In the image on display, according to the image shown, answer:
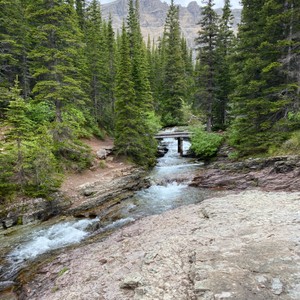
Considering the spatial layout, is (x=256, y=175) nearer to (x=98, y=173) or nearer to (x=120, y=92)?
(x=98, y=173)

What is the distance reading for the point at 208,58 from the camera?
996 inches

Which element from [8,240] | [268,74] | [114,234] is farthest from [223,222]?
[268,74]

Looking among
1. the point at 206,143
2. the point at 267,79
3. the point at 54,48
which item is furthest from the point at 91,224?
the point at 267,79

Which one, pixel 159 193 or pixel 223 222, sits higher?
pixel 223 222

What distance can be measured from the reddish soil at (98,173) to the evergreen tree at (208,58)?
1111cm

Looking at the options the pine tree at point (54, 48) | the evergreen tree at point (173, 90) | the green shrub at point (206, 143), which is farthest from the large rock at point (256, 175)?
the evergreen tree at point (173, 90)

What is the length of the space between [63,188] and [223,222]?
31.6 feet

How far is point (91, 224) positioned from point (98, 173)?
657 cm

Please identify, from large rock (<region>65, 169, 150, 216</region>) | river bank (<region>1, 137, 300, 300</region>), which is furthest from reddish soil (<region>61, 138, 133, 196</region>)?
river bank (<region>1, 137, 300, 300</region>)

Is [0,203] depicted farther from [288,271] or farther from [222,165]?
[222,165]

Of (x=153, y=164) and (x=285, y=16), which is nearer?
(x=285, y=16)

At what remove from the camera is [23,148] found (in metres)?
11.4

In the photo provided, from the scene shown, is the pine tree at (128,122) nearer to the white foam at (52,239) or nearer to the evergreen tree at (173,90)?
the white foam at (52,239)

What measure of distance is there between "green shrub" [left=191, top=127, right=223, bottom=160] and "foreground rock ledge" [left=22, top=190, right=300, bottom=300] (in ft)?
41.8
